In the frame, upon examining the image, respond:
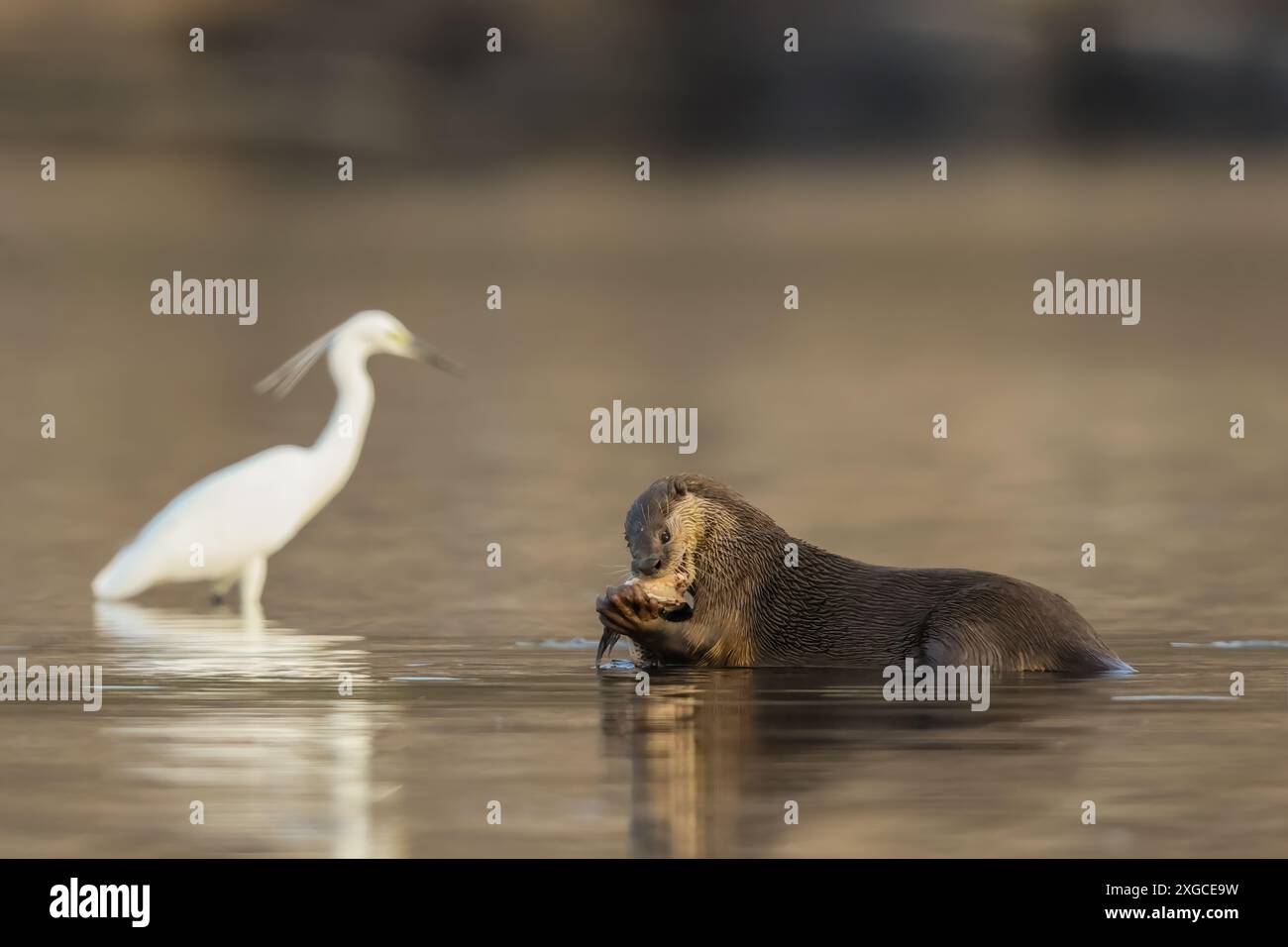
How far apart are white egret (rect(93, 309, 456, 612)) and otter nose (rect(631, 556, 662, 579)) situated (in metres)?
4.08

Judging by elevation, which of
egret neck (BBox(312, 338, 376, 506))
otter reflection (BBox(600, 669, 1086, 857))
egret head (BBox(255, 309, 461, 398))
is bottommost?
otter reflection (BBox(600, 669, 1086, 857))

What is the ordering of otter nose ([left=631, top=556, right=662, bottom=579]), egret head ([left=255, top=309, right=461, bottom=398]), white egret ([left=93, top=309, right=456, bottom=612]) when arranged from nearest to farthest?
1. otter nose ([left=631, top=556, right=662, bottom=579])
2. white egret ([left=93, top=309, right=456, bottom=612])
3. egret head ([left=255, top=309, right=461, bottom=398])

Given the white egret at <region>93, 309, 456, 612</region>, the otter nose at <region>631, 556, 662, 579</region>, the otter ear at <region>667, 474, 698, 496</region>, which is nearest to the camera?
the otter nose at <region>631, 556, 662, 579</region>

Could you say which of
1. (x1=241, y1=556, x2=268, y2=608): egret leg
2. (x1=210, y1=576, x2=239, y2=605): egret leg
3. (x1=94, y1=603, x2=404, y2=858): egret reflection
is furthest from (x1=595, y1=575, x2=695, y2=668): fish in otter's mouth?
(x1=210, y1=576, x2=239, y2=605): egret leg

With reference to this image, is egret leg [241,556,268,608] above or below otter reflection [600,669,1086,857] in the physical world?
above

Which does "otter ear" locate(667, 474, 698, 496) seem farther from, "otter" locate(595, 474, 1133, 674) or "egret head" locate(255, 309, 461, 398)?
"egret head" locate(255, 309, 461, 398)

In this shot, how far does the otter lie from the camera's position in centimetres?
1402

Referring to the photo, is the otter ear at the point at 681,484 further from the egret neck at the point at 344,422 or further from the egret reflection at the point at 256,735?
the egret neck at the point at 344,422

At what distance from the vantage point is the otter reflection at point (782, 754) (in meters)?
10.1

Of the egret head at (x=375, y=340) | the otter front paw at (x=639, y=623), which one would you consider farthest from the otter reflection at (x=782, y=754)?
the egret head at (x=375, y=340)

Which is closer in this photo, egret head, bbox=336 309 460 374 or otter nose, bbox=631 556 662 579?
otter nose, bbox=631 556 662 579

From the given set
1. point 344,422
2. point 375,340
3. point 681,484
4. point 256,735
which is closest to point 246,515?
point 344,422

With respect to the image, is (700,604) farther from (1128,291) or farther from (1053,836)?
(1128,291)

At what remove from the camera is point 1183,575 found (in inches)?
714
